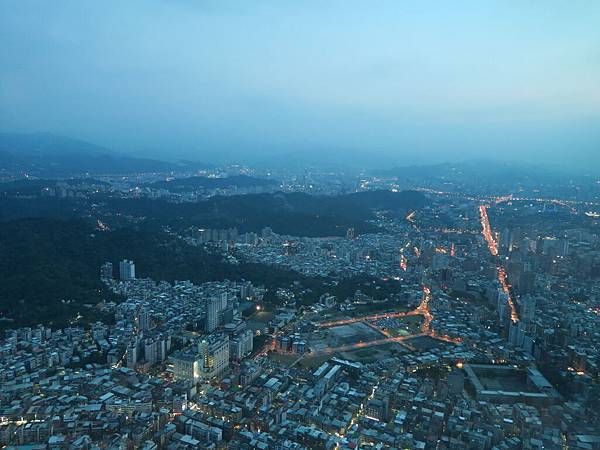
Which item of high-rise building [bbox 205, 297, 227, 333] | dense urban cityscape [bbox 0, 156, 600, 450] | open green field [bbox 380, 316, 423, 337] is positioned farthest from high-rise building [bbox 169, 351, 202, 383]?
open green field [bbox 380, 316, 423, 337]

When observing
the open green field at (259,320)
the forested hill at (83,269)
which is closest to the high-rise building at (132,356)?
the forested hill at (83,269)

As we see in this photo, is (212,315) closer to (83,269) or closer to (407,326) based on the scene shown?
(407,326)

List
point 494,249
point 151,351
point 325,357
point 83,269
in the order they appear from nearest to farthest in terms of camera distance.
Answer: point 151,351 < point 325,357 < point 83,269 < point 494,249

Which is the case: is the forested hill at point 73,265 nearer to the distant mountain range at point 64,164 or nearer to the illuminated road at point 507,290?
the illuminated road at point 507,290

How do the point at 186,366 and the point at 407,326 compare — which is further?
the point at 407,326

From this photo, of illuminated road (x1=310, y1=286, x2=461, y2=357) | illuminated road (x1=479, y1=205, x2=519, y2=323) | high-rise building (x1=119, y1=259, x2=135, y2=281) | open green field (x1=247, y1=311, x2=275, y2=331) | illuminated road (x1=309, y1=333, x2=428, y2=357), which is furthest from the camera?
high-rise building (x1=119, y1=259, x2=135, y2=281)

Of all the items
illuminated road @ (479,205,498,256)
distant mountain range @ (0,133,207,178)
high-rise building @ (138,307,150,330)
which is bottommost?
illuminated road @ (479,205,498,256)

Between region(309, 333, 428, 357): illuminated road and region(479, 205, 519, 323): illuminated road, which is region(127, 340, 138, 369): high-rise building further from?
region(479, 205, 519, 323): illuminated road

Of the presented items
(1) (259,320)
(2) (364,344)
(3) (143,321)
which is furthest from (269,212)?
(2) (364,344)

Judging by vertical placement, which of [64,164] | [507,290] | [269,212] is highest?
[64,164]
